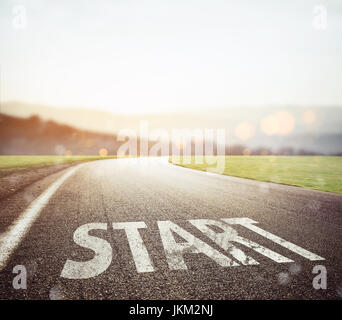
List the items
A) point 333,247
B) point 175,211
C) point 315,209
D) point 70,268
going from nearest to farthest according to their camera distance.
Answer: point 70,268 → point 333,247 → point 175,211 → point 315,209

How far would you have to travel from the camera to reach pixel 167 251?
359 cm

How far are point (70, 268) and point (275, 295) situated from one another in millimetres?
2360

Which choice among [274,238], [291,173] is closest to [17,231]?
[274,238]

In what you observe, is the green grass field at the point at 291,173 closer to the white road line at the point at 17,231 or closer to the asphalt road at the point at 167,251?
the asphalt road at the point at 167,251

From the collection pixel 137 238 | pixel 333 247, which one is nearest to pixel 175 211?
pixel 137 238

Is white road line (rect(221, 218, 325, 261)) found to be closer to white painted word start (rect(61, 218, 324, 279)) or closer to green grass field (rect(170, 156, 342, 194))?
white painted word start (rect(61, 218, 324, 279))

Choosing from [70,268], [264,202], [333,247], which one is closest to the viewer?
[70,268]

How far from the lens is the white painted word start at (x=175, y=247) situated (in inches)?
123

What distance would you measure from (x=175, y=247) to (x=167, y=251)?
7.7 inches

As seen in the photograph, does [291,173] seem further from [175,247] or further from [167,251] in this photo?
[167,251]

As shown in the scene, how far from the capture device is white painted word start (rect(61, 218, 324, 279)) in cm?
312

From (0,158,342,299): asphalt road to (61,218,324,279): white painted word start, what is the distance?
0.6 inches
